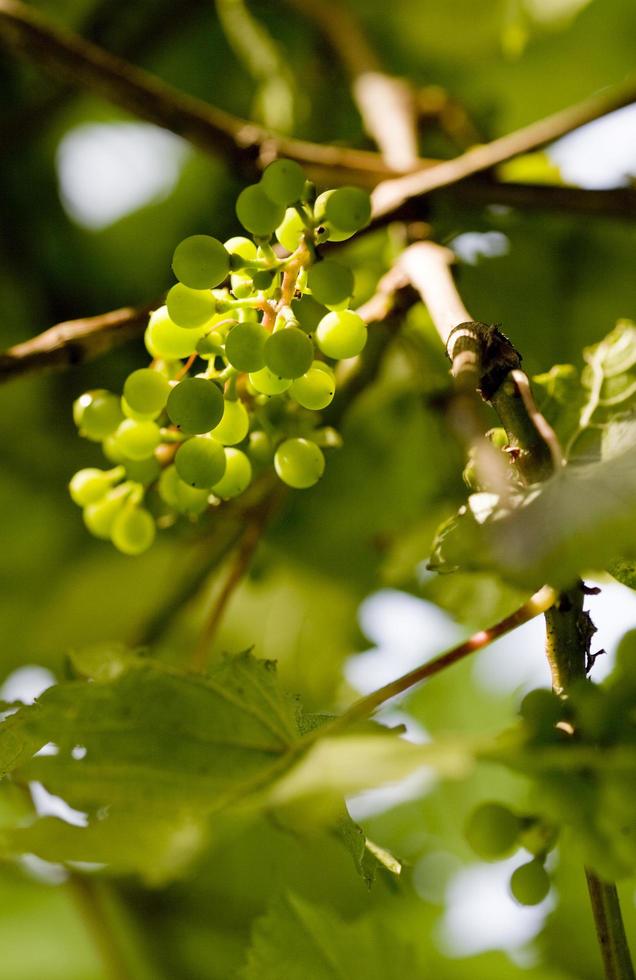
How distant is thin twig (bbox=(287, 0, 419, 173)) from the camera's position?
3.95 feet

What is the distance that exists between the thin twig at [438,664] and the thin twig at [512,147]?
497mm

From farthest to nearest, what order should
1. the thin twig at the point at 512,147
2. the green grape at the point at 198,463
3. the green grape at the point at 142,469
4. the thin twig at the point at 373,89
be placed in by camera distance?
the thin twig at the point at 373,89 → the thin twig at the point at 512,147 → the green grape at the point at 142,469 → the green grape at the point at 198,463

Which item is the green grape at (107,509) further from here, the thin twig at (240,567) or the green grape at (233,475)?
the thin twig at (240,567)

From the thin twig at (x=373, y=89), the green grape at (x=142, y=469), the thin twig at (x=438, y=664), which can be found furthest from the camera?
the thin twig at (x=373, y=89)

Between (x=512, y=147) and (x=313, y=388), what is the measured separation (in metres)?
0.46

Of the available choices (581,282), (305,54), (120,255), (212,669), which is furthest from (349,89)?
(212,669)

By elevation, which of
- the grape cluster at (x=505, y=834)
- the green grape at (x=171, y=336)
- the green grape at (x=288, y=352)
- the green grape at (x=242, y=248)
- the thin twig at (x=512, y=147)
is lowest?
the grape cluster at (x=505, y=834)

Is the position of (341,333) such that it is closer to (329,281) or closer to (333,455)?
(329,281)

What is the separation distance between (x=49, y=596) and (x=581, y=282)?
965 mm

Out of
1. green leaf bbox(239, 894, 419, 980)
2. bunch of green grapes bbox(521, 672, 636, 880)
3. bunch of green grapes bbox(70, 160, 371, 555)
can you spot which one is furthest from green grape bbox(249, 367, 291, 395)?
green leaf bbox(239, 894, 419, 980)

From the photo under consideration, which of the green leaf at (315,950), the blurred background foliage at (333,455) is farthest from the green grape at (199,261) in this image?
the blurred background foliage at (333,455)

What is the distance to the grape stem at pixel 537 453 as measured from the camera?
1.57ft

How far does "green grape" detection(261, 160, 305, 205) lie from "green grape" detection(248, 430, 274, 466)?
211 mm

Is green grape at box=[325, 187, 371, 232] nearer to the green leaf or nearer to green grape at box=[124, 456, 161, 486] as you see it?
green grape at box=[124, 456, 161, 486]
